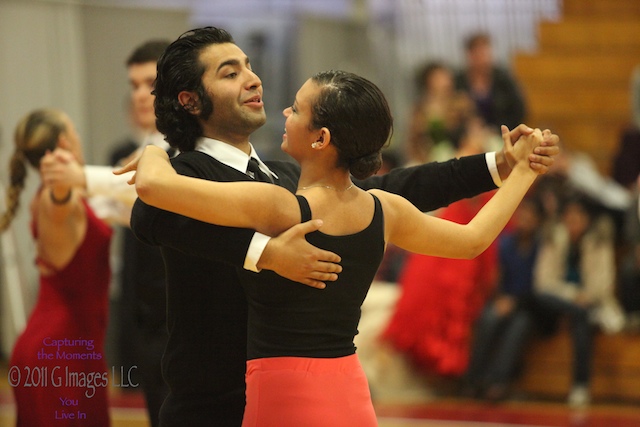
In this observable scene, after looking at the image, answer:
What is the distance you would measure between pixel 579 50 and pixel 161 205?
26.1 feet

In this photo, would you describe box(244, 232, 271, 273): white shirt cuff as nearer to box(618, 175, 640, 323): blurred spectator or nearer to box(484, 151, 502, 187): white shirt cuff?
box(484, 151, 502, 187): white shirt cuff

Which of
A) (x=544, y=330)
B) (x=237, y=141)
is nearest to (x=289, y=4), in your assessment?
(x=544, y=330)

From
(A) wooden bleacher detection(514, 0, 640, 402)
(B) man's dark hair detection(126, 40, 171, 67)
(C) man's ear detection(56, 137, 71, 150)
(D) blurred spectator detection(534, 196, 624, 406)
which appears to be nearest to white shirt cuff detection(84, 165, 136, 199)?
(C) man's ear detection(56, 137, 71, 150)

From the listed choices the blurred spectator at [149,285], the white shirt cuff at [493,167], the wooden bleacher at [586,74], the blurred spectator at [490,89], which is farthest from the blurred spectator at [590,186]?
the white shirt cuff at [493,167]

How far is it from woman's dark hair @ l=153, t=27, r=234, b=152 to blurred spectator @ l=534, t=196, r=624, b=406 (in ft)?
15.1

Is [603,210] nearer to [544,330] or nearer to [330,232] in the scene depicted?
[544,330]

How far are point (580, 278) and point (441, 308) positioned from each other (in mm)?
1018

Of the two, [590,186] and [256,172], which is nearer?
[256,172]

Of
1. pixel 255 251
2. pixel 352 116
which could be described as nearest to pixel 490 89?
pixel 352 116

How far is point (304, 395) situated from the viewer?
2.29 meters

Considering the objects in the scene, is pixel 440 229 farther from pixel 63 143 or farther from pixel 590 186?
pixel 590 186

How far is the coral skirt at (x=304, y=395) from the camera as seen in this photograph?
7.51ft

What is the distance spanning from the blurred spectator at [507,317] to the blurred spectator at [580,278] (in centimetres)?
10

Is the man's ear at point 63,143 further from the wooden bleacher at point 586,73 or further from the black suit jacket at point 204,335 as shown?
the wooden bleacher at point 586,73
